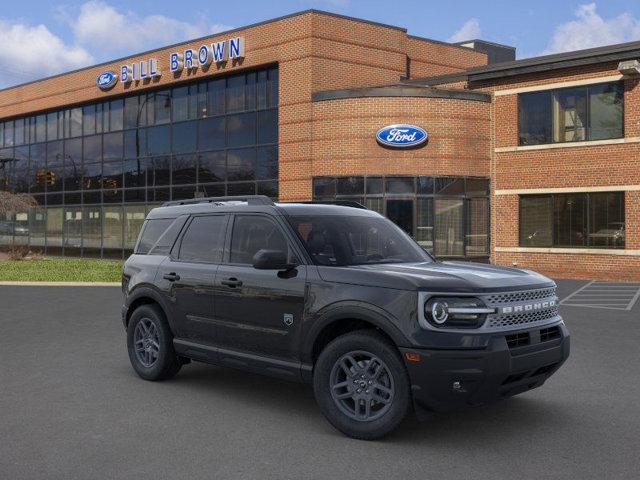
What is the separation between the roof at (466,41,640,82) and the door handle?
1929 centimetres

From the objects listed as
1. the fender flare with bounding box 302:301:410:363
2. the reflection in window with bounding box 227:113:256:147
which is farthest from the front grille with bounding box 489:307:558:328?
the reflection in window with bounding box 227:113:256:147

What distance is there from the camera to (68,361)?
8.60 meters

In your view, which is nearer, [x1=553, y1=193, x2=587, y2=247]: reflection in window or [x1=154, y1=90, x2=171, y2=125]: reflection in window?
[x1=553, y1=193, x2=587, y2=247]: reflection in window

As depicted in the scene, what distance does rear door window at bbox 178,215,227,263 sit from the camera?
6.89m

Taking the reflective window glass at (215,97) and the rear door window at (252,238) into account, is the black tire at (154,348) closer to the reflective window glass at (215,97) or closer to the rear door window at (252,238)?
the rear door window at (252,238)

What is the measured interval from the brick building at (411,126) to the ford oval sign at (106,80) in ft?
0.21

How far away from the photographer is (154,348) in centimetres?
746

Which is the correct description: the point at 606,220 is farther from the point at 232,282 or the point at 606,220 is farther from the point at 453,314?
the point at 453,314

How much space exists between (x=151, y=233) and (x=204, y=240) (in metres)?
1.13

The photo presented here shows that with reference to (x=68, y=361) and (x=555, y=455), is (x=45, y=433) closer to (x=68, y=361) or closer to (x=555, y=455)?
(x=68, y=361)

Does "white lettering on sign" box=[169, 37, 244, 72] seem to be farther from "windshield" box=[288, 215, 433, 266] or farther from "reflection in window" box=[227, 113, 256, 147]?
"windshield" box=[288, 215, 433, 266]

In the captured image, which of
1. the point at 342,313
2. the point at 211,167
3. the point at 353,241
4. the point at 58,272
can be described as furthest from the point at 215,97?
the point at 342,313

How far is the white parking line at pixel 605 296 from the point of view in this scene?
1522cm

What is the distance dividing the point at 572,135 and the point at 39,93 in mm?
27816
